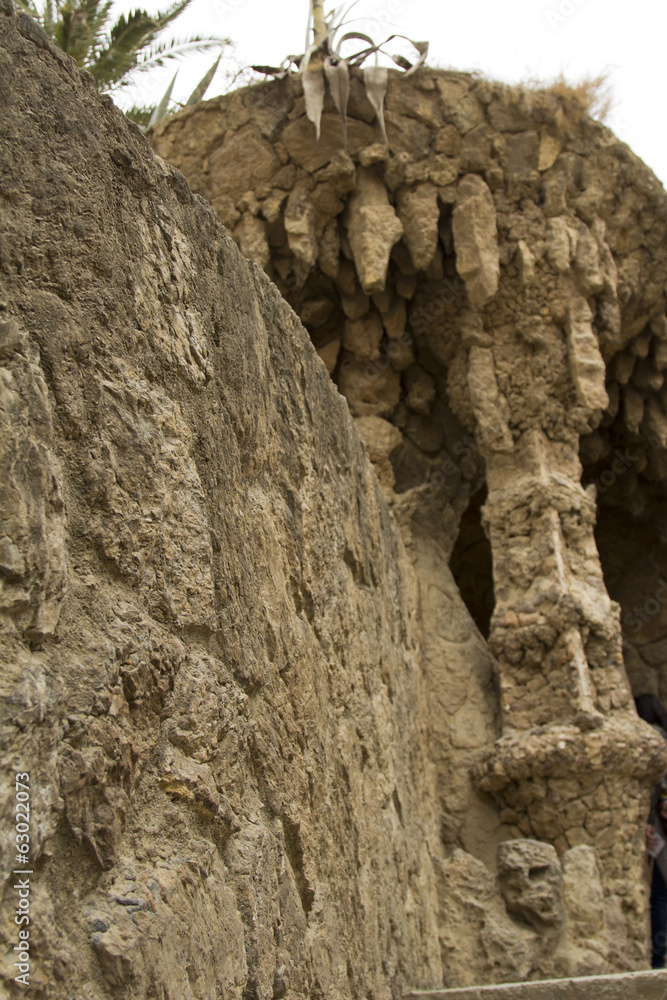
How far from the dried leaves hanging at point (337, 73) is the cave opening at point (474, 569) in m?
4.13

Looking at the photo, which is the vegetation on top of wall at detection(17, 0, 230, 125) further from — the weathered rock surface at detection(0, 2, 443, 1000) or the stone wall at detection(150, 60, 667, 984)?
the weathered rock surface at detection(0, 2, 443, 1000)

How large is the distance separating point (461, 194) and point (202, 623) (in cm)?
448

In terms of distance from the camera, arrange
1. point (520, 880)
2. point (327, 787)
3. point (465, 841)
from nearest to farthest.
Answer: point (327, 787), point (520, 880), point (465, 841)

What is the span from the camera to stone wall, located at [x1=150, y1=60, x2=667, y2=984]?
479cm

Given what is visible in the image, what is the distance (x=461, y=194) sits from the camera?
540 cm

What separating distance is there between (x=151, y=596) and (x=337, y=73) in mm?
4654

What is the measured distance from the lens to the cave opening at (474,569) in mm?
8391

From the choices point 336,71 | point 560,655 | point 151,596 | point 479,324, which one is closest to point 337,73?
point 336,71

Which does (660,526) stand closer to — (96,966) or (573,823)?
(573,823)

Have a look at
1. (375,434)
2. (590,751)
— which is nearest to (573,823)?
(590,751)

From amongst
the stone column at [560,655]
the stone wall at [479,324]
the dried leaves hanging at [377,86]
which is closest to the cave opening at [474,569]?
the stone wall at [479,324]

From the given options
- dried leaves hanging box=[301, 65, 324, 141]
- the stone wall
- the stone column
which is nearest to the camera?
the stone column

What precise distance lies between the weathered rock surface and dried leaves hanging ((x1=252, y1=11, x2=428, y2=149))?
3316 millimetres

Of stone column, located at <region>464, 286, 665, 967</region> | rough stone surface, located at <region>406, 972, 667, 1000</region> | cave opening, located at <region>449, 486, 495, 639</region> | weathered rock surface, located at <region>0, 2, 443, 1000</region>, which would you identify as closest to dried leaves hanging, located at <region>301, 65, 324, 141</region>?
stone column, located at <region>464, 286, 665, 967</region>
